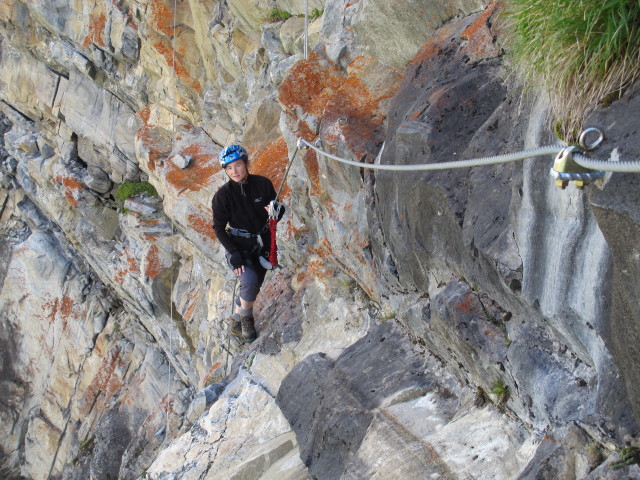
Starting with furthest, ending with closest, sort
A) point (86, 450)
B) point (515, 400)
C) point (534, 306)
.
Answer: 1. point (86, 450)
2. point (515, 400)
3. point (534, 306)

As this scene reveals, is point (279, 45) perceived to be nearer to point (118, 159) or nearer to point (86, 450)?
point (118, 159)

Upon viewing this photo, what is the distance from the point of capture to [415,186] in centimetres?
538

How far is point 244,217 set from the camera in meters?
7.98

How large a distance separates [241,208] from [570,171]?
544 cm

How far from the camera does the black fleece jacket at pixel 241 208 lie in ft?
25.5

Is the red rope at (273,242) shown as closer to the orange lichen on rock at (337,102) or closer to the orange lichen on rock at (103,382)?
the orange lichen on rock at (337,102)

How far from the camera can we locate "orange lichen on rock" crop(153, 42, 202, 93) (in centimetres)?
1547

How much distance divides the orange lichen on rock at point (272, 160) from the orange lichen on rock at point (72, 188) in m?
8.55

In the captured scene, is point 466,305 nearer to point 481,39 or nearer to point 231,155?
point 481,39

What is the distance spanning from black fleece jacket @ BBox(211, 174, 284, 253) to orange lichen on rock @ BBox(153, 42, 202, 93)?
843 centimetres

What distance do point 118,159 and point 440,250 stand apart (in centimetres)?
1416

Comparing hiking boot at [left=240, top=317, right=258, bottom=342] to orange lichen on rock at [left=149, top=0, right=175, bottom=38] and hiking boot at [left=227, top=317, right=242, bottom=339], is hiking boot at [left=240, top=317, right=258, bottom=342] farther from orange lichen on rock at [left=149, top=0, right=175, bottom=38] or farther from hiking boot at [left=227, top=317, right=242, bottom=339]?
orange lichen on rock at [left=149, top=0, right=175, bottom=38]

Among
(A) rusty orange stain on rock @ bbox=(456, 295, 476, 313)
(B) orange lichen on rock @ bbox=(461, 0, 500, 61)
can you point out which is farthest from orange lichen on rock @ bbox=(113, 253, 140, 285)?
(A) rusty orange stain on rock @ bbox=(456, 295, 476, 313)

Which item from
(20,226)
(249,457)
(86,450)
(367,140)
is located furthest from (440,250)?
(20,226)
